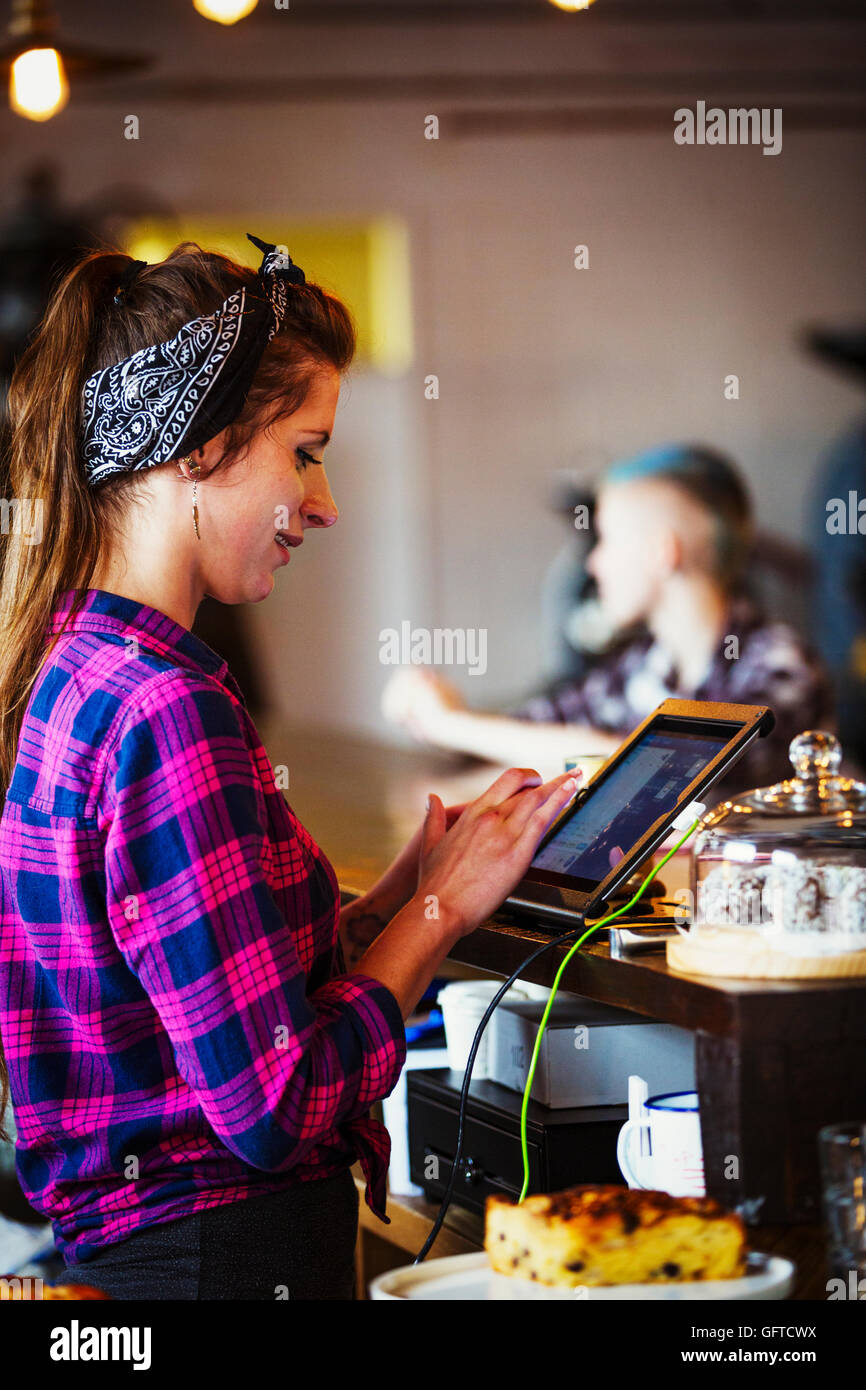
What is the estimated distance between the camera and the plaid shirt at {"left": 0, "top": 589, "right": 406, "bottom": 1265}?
102cm

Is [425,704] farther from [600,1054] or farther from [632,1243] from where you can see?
[632,1243]

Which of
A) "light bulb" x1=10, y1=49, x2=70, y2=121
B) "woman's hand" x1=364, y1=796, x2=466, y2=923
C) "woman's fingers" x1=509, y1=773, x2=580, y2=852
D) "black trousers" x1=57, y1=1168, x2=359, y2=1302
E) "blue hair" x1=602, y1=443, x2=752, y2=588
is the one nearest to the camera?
"black trousers" x1=57, y1=1168, x2=359, y2=1302

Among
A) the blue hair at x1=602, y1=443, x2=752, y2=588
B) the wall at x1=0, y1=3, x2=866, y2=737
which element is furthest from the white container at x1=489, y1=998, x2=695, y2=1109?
the wall at x1=0, y1=3, x2=866, y2=737

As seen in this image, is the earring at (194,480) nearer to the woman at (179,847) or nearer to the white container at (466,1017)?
the woman at (179,847)

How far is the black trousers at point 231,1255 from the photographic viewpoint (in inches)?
44.0

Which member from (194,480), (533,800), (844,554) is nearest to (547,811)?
(533,800)

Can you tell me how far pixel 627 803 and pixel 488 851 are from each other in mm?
123

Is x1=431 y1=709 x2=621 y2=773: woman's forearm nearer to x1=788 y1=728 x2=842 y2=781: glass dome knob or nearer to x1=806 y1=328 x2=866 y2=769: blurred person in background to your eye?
x1=788 y1=728 x2=842 y2=781: glass dome knob

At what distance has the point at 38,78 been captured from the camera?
10.5ft

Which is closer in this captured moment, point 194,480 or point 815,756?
point 815,756

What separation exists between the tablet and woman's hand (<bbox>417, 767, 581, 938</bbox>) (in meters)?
0.04

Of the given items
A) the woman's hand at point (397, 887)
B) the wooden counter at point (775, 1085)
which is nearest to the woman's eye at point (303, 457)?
the woman's hand at point (397, 887)

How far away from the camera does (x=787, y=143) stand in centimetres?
588

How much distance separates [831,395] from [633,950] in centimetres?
518
